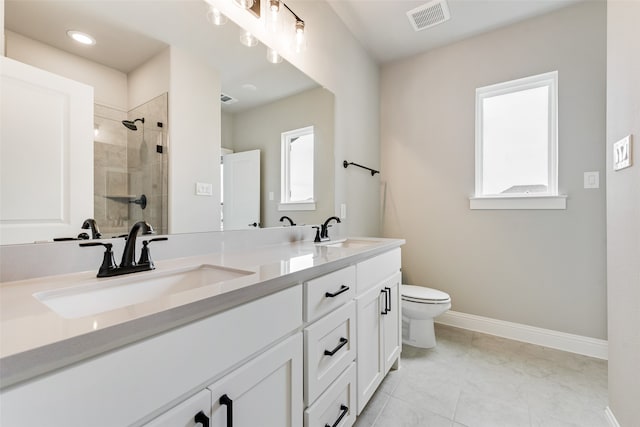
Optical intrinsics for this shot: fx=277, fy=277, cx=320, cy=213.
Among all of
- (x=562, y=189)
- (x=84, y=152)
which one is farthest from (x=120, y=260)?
(x=562, y=189)

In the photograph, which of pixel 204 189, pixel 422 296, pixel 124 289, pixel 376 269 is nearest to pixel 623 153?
pixel 376 269

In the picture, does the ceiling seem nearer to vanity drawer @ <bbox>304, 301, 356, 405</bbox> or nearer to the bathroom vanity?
the bathroom vanity

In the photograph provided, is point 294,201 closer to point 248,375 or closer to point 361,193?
point 361,193

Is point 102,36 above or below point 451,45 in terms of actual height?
below

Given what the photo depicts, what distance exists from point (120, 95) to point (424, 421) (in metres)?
1.88

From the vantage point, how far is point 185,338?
553 millimetres

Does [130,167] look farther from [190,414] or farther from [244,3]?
[244,3]

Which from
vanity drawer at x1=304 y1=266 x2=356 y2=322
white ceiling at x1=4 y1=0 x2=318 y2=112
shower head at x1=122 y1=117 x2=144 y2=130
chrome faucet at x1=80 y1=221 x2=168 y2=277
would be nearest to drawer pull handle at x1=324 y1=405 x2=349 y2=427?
vanity drawer at x1=304 y1=266 x2=356 y2=322

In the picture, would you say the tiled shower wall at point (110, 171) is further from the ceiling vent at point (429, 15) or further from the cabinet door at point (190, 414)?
the ceiling vent at point (429, 15)

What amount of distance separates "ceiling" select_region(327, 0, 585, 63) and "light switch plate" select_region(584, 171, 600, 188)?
1250 mm

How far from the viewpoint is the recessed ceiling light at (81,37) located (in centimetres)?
85

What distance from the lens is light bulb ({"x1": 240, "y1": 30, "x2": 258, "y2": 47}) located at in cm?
141

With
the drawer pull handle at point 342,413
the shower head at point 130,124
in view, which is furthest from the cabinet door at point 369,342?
the shower head at point 130,124

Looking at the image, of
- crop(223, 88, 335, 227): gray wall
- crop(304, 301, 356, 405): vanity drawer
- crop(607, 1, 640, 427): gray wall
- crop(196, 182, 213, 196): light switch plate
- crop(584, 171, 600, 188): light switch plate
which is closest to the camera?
crop(304, 301, 356, 405): vanity drawer
